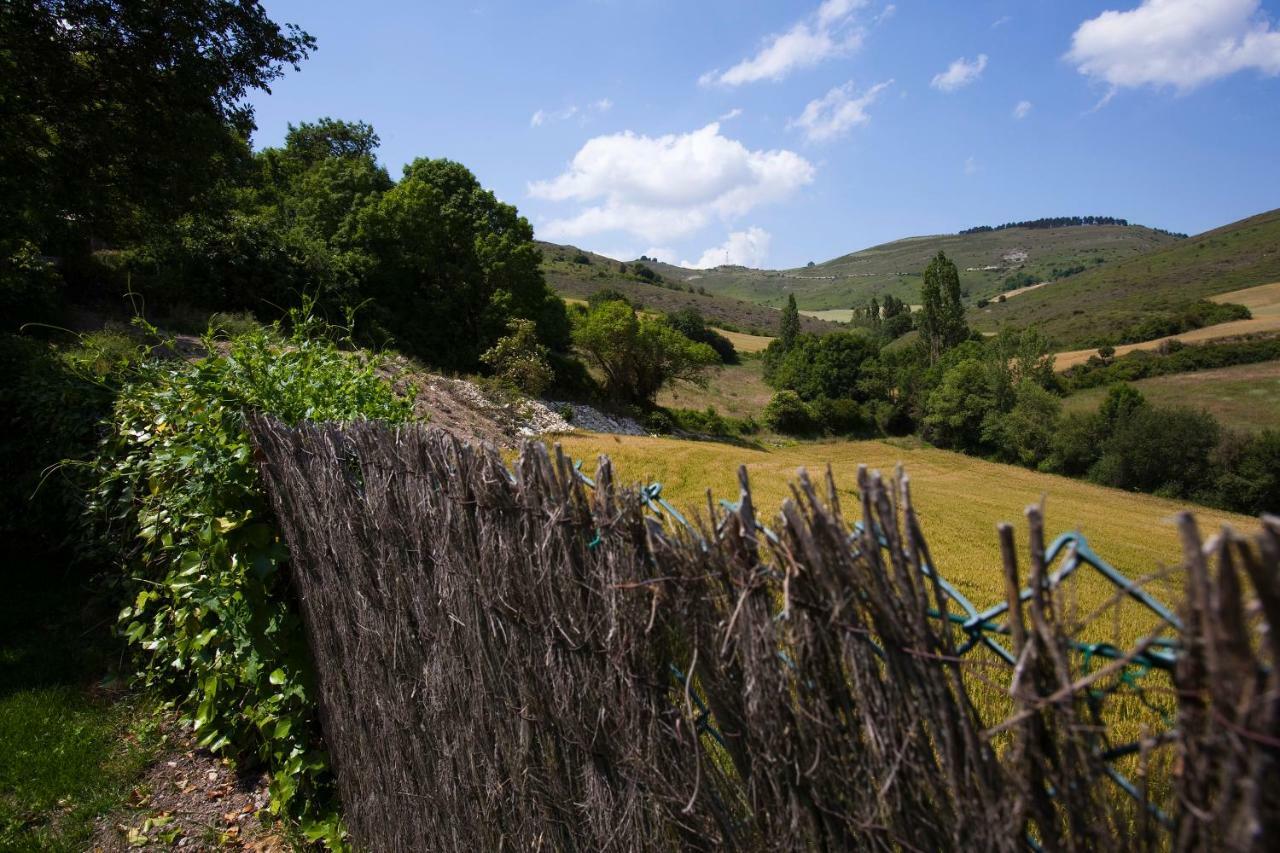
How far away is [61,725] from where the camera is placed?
12.9ft

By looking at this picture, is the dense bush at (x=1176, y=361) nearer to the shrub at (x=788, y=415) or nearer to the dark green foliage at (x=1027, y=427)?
the dark green foliage at (x=1027, y=427)

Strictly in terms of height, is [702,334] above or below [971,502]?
above

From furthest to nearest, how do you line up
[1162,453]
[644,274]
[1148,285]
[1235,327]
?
[644,274]
[1148,285]
[1235,327]
[1162,453]

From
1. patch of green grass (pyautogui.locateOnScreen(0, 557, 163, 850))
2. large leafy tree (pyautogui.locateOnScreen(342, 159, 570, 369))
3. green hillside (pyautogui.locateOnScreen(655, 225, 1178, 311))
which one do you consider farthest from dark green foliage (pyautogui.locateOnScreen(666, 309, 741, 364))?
green hillside (pyautogui.locateOnScreen(655, 225, 1178, 311))

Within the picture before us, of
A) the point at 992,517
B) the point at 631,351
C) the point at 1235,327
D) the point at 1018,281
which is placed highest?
the point at 1018,281

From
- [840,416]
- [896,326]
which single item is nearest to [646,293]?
[896,326]

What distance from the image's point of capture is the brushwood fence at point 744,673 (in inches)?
31.7

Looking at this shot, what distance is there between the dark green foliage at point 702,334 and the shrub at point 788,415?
63.7 feet

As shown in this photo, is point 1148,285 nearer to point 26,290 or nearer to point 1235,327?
point 1235,327

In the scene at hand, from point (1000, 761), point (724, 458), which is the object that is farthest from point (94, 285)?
point (1000, 761)

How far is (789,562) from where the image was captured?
1.17m

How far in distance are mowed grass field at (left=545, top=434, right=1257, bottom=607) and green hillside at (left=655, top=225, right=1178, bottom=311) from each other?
98.9m

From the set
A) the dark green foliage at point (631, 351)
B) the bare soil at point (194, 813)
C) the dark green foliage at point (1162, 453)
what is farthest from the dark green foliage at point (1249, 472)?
the bare soil at point (194, 813)

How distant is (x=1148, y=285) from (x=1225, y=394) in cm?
4753
